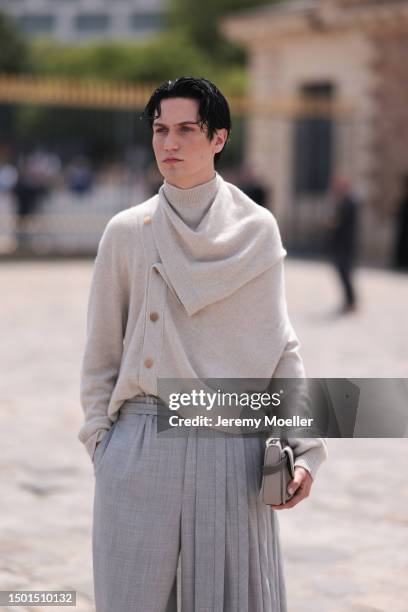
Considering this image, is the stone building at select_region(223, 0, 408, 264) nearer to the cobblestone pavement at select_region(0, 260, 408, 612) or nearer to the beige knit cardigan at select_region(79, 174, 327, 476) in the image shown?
the cobblestone pavement at select_region(0, 260, 408, 612)

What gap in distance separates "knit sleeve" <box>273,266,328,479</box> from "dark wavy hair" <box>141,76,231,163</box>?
0.48 metres

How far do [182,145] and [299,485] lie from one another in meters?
0.84

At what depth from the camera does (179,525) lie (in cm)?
248

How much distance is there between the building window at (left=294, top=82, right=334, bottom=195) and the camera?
19.6 meters

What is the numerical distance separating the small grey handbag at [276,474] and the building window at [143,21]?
275 ft

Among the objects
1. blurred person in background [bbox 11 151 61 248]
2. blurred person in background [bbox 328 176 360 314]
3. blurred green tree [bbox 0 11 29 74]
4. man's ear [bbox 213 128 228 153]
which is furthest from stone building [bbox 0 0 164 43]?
man's ear [bbox 213 128 228 153]

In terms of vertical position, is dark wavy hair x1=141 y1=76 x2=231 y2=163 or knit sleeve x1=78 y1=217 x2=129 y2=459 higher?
dark wavy hair x1=141 y1=76 x2=231 y2=163

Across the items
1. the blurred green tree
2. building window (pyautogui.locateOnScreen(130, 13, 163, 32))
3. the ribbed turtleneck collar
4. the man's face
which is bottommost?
the ribbed turtleneck collar

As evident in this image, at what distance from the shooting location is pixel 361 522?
15.8ft

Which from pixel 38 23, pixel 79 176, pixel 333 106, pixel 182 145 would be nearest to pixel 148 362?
pixel 182 145

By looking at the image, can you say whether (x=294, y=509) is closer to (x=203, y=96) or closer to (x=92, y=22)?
(x=203, y=96)

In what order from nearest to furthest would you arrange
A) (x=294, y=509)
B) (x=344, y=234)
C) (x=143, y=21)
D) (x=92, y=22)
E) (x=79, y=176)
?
(x=294, y=509), (x=344, y=234), (x=79, y=176), (x=143, y=21), (x=92, y=22)

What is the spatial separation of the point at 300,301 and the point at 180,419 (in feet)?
34.1

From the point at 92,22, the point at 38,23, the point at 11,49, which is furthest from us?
the point at 38,23
